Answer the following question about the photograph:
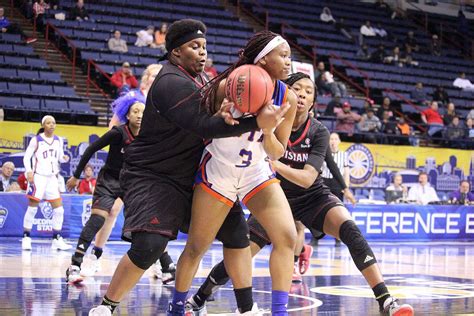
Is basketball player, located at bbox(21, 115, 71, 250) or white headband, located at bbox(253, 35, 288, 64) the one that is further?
basketball player, located at bbox(21, 115, 71, 250)

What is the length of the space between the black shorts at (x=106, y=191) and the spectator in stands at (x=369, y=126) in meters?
11.7

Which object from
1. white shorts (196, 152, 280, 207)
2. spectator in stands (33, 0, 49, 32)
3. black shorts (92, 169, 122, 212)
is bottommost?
black shorts (92, 169, 122, 212)

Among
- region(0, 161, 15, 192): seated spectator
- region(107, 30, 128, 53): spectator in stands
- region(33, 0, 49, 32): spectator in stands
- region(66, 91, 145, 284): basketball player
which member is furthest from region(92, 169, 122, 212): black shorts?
region(33, 0, 49, 32): spectator in stands

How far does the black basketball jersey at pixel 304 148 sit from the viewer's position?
21.5ft

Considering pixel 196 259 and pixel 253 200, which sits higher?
pixel 253 200

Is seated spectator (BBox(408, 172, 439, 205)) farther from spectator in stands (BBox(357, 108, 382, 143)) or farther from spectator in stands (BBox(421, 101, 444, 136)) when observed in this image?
spectator in stands (BBox(421, 101, 444, 136))

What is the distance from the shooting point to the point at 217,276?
241 inches

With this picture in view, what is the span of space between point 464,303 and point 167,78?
11.7ft

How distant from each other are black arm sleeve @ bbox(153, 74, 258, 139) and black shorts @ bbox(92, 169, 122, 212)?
3.17m

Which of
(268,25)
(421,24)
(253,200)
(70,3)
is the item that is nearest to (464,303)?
(253,200)

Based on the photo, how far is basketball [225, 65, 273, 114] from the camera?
15.0ft

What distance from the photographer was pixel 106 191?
8.11 meters

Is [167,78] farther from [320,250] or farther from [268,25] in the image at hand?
[268,25]

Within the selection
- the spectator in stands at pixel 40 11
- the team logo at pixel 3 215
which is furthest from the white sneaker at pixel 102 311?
the spectator in stands at pixel 40 11
